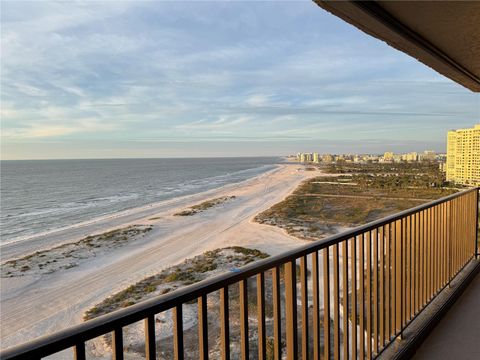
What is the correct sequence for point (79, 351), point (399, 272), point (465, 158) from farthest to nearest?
point (465, 158) → point (399, 272) → point (79, 351)

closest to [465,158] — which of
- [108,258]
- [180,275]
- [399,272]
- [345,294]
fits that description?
[180,275]

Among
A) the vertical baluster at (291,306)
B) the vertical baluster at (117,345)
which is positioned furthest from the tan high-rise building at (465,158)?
the vertical baluster at (117,345)

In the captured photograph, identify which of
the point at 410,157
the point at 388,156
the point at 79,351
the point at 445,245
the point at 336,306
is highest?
the point at 79,351

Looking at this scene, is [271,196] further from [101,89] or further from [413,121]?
[101,89]

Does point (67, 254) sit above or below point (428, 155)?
below

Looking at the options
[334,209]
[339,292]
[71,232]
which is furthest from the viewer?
[334,209]

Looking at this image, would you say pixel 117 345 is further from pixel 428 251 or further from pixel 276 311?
pixel 428 251

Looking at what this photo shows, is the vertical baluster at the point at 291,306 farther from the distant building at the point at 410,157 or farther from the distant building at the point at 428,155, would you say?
the distant building at the point at 410,157
